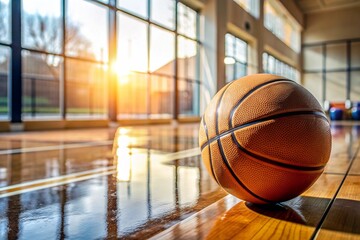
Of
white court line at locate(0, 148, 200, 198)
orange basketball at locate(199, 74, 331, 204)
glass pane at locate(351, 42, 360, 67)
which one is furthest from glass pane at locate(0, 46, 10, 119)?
glass pane at locate(351, 42, 360, 67)

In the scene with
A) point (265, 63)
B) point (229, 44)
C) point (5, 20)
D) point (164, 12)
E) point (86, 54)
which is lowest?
point (86, 54)

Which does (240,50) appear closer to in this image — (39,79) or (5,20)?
(39,79)

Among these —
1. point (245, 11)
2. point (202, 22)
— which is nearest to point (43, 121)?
point (202, 22)

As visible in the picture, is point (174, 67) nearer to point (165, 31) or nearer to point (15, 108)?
point (165, 31)

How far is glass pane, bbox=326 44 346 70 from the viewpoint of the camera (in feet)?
61.2

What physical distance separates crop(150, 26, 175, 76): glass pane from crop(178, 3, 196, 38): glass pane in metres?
0.54

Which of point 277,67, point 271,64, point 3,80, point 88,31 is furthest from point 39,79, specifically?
point 277,67

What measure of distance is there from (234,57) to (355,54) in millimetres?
9252

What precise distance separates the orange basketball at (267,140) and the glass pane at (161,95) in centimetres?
906

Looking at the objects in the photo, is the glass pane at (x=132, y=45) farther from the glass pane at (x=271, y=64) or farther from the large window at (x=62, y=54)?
the glass pane at (x=271, y=64)

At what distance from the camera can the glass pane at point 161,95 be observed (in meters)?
10.9

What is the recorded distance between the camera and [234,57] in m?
12.8

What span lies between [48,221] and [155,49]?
8.90 metres

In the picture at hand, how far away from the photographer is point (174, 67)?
33.1ft
